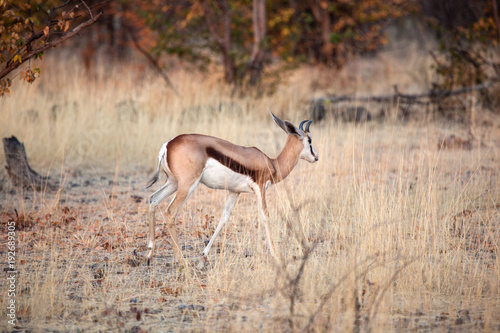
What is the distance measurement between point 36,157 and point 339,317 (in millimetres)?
6836

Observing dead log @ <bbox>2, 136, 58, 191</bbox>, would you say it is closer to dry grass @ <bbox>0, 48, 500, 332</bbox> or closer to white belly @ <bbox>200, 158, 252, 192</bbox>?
dry grass @ <bbox>0, 48, 500, 332</bbox>

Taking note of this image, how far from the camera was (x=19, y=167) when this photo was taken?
7.85 metres

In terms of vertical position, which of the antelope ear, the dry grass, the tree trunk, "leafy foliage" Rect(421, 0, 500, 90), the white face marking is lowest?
the dry grass

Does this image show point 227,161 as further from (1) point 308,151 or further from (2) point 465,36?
(2) point 465,36

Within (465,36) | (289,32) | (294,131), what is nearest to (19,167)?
(294,131)

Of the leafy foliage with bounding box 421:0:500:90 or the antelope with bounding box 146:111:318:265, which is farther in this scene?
the leafy foliage with bounding box 421:0:500:90

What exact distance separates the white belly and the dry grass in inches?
17.3

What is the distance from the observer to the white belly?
5242mm

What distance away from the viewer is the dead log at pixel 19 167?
307 inches

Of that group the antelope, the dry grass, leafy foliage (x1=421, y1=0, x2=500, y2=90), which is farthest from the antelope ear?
leafy foliage (x1=421, y1=0, x2=500, y2=90)

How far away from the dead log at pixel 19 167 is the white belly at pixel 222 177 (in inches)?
132

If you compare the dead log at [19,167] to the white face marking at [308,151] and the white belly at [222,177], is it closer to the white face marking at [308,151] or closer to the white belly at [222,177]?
the white belly at [222,177]

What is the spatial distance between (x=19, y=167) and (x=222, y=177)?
3861 millimetres

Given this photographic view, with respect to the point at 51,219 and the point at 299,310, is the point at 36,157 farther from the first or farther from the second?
the point at 299,310
